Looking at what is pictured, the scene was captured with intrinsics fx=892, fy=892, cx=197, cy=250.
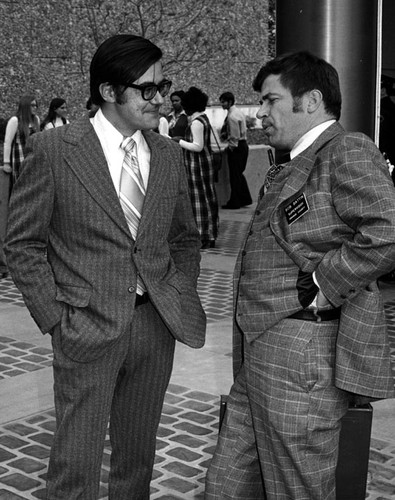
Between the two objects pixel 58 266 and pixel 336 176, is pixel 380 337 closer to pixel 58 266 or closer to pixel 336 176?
pixel 336 176

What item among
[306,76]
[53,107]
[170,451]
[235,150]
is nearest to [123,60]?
[306,76]

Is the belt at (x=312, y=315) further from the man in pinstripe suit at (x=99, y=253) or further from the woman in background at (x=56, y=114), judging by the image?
the woman in background at (x=56, y=114)

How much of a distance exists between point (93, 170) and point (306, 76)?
79 cm

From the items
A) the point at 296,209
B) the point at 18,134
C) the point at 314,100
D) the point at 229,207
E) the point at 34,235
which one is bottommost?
the point at 229,207

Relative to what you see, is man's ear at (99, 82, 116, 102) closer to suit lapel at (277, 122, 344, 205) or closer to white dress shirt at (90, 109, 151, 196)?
white dress shirt at (90, 109, 151, 196)

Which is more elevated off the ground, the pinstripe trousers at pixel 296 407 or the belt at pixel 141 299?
the belt at pixel 141 299

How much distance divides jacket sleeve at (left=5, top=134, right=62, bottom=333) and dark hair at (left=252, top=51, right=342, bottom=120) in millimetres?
855

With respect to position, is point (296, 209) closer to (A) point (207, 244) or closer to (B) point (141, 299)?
(B) point (141, 299)

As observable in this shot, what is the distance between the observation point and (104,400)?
316cm

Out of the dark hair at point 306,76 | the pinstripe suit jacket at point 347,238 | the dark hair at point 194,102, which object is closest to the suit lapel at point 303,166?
the pinstripe suit jacket at point 347,238

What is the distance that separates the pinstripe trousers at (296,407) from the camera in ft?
9.70

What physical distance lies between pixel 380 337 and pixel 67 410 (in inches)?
43.7

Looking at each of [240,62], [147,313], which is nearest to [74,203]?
[147,313]

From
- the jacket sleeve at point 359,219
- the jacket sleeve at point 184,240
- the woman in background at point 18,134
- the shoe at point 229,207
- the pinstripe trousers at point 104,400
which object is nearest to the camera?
the jacket sleeve at point 359,219
